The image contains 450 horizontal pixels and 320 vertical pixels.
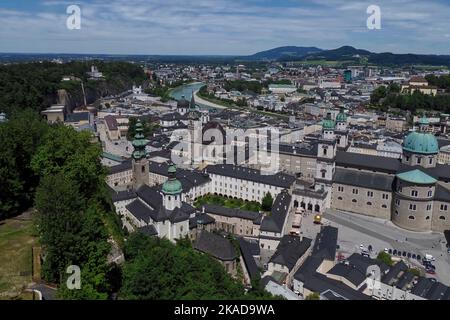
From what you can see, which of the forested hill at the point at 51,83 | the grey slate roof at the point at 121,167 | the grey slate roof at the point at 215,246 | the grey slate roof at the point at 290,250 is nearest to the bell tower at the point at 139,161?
the grey slate roof at the point at 121,167

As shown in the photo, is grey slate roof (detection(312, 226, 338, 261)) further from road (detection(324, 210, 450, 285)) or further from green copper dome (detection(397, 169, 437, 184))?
green copper dome (detection(397, 169, 437, 184))

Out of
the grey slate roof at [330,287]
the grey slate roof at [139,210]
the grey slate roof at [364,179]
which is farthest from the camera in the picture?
the grey slate roof at [364,179]

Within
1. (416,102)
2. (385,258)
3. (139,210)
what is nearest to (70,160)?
(139,210)

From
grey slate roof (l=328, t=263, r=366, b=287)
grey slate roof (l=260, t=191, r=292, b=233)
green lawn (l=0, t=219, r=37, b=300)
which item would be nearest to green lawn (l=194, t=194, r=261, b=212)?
grey slate roof (l=260, t=191, r=292, b=233)

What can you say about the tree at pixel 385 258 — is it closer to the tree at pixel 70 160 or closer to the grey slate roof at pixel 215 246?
the grey slate roof at pixel 215 246
